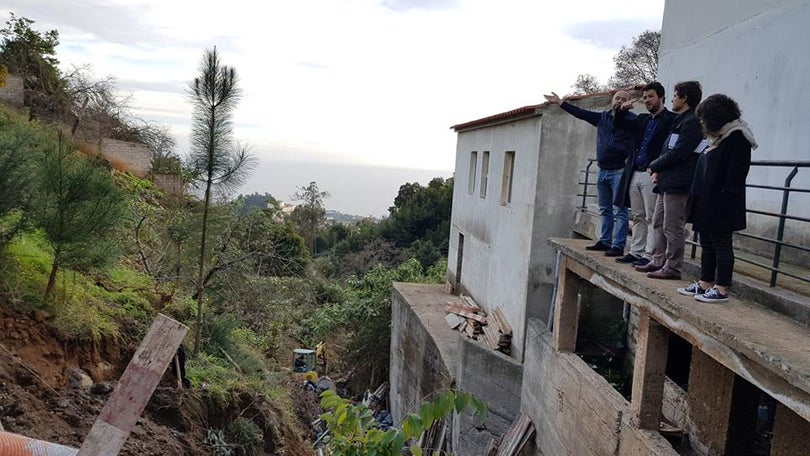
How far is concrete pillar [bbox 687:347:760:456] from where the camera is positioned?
5391mm

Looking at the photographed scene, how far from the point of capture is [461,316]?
40.2 feet

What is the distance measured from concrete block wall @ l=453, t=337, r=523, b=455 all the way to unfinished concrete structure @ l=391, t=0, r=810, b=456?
2 cm

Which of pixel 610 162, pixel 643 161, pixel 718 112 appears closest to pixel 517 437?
pixel 610 162

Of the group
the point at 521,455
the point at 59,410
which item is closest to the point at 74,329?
the point at 59,410

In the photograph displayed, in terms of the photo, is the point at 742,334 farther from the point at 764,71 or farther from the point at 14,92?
the point at 14,92

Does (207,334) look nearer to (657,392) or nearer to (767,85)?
(657,392)

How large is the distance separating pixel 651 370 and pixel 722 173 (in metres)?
2.12

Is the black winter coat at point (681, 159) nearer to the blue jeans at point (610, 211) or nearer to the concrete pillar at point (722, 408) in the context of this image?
the blue jeans at point (610, 211)

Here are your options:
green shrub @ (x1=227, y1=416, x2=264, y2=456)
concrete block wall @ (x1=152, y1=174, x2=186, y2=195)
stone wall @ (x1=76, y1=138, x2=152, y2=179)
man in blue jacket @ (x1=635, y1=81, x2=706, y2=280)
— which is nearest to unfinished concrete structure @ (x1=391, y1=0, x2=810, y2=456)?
man in blue jacket @ (x1=635, y1=81, x2=706, y2=280)

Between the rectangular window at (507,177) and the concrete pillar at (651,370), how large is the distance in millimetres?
5904

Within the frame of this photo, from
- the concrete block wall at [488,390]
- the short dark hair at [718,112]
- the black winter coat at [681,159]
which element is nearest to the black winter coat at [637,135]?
→ the black winter coat at [681,159]

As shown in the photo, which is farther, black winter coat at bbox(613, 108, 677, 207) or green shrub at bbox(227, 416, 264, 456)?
green shrub at bbox(227, 416, 264, 456)

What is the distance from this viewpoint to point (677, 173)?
4926 millimetres

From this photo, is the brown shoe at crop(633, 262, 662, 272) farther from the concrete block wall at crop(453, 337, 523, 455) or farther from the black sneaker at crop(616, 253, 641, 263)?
the concrete block wall at crop(453, 337, 523, 455)
